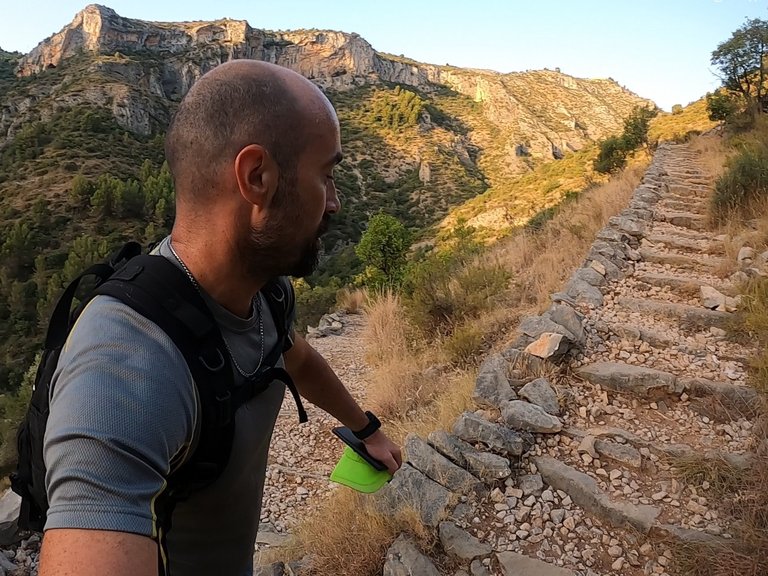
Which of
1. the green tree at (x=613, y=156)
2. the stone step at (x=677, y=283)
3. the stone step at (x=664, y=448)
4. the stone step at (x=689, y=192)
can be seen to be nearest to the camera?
the stone step at (x=664, y=448)

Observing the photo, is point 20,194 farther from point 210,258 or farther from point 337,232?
point 210,258

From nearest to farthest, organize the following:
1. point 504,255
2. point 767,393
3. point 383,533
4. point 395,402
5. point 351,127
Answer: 1. point 383,533
2. point 767,393
3. point 395,402
4. point 504,255
5. point 351,127

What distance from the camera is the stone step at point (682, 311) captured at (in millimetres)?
3803

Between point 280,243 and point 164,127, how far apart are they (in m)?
51.8

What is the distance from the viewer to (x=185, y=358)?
88cm

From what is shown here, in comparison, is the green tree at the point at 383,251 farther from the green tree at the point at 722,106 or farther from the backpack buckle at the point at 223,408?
the green tree at the point at 722,106

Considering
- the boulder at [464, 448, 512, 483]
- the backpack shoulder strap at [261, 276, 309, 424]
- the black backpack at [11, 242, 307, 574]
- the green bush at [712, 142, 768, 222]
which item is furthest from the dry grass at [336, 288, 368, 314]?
the black backpack at [11, 242, 307, 574]

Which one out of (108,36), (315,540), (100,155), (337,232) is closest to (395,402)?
(315,540)

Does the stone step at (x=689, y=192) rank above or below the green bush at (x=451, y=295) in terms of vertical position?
above

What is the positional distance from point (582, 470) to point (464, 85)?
9096 cm

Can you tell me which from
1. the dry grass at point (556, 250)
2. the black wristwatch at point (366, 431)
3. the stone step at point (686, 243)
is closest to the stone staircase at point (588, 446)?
the black wristwatch at point (366, 431)

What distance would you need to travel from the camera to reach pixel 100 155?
39.4 m

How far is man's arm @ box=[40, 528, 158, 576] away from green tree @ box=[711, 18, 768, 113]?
61.0ft

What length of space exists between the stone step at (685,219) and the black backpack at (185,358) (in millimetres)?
7146
